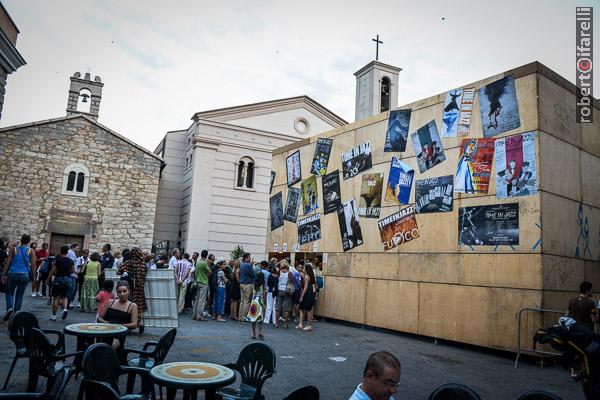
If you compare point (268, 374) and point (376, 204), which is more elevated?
point (376, 204)

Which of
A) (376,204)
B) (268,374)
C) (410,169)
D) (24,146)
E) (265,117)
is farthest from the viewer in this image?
(265,117)

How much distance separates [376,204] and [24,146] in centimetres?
1940

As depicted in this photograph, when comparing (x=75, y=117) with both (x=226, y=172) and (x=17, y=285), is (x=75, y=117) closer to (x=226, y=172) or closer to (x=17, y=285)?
(x=226, y=172)

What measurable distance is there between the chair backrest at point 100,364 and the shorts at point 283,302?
28.0ft

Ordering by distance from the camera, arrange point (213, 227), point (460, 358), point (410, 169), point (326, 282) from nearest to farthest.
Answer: point (460, 358) → point (410, 169) → point (326, 282) → point (213, 227)

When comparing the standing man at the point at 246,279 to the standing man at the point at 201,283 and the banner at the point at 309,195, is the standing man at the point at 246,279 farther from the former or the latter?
the banner at the point at 309,195

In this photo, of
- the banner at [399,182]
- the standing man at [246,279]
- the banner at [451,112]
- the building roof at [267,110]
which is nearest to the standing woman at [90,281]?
the standing man at [246,279]

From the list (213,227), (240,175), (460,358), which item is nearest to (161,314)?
(460,358)

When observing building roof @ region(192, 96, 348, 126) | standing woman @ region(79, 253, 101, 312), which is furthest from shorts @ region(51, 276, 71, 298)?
building roof @ region(192, 96, 348, 126)

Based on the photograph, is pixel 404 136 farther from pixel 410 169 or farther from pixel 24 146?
pixel 24 146

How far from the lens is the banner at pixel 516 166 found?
9.42 meters

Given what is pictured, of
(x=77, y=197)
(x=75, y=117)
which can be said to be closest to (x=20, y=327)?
(x=77, y=197)

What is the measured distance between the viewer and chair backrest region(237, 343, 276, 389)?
4566 mm

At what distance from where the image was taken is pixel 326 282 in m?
14.6
